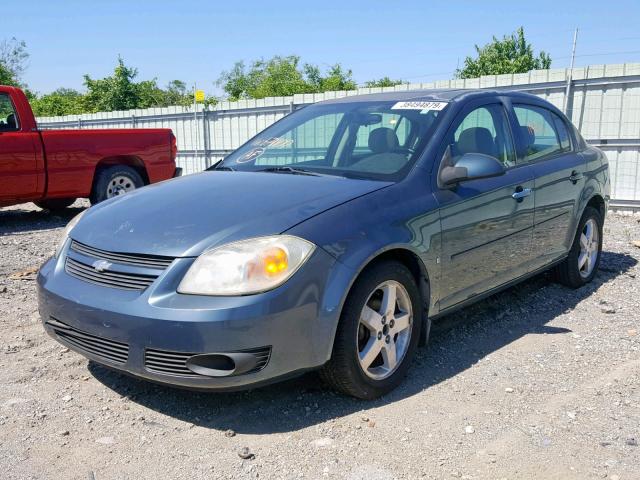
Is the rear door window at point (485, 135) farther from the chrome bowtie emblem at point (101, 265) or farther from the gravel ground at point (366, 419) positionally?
the chrome bowtie emblem at point (101, 265)

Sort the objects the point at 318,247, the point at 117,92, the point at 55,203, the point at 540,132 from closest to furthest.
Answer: the point at 318,247
the point at 540,132
the point at 55,203
the point at 117,92

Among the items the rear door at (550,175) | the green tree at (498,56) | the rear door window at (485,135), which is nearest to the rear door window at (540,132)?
the rear door at (550,175)

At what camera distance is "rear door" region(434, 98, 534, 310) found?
3689 millimetres

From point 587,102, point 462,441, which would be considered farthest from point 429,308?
point 587,102

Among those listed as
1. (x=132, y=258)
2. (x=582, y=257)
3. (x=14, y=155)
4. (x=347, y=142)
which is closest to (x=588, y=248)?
(x=582, y=257)

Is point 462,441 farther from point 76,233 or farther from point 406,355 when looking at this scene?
point 76,233

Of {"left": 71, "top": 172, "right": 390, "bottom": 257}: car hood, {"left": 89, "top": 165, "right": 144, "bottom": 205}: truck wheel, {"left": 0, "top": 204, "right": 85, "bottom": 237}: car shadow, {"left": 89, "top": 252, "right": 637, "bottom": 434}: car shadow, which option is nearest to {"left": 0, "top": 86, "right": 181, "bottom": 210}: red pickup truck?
{"left": 89, "top": 165, "right": 144, "bottom": 205}: truck wheel

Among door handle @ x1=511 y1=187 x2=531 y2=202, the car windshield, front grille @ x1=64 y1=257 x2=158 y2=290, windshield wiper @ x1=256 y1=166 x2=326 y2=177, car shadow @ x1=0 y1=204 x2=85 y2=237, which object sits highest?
the car windshield

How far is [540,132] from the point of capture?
4871 millimetres

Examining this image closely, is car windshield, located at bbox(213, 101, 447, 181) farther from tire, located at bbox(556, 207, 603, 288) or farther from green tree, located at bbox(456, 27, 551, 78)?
green tree, located at bbox(456, 27, 551, 78)

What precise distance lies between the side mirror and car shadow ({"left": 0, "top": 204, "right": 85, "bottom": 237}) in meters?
6.76

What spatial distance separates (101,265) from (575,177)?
3.74 m

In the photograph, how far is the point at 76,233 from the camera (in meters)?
3.42

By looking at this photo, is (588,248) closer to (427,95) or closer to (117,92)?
(427,95)
